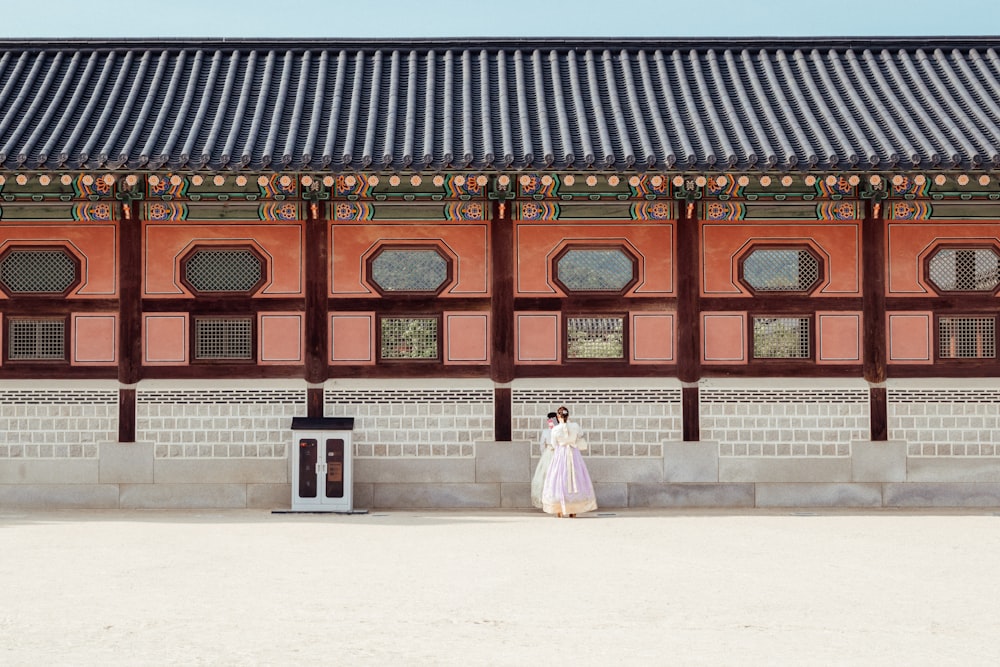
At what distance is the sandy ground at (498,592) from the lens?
5922mm

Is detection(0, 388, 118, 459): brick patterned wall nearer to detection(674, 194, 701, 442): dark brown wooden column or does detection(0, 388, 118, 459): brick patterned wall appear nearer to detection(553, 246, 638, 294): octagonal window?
detection(553, 246, 638, 294): octagonal window

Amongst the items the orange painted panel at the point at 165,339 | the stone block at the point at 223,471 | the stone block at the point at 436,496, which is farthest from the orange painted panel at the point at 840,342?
the orange painted panel at the point at 165,339

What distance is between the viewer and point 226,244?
42.8ft

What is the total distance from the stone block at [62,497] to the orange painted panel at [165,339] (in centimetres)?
172

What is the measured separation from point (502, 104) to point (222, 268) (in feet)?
14.1

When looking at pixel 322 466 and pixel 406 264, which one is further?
pixel 406 264

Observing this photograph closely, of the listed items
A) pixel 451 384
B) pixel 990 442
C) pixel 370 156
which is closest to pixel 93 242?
pixel 370 156

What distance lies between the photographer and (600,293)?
13031 millimetres

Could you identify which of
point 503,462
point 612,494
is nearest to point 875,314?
point 612,494

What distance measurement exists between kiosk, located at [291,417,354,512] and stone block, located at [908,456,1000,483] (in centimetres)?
721

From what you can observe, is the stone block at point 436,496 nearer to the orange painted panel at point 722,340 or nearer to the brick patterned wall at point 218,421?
the brick patterned wall at point 218,421

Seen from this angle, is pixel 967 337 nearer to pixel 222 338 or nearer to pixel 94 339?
pixel 222 338

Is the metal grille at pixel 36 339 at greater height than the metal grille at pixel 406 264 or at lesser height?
lesser

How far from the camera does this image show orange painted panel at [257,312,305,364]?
42.7 feet
